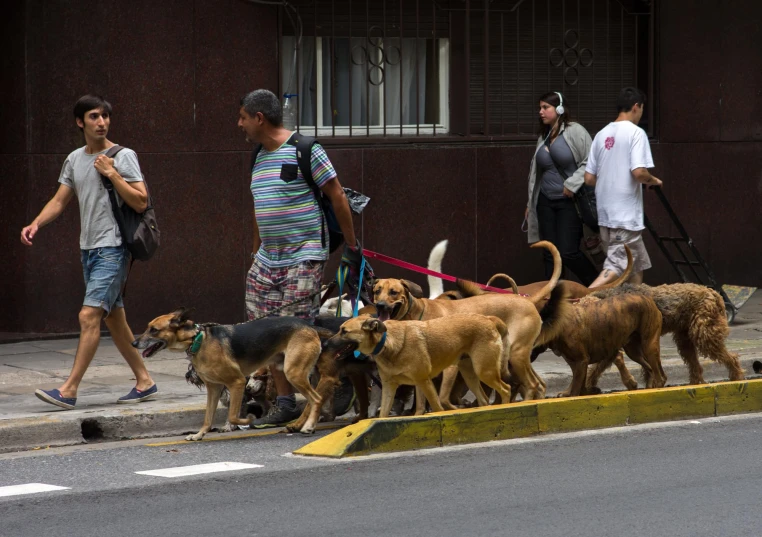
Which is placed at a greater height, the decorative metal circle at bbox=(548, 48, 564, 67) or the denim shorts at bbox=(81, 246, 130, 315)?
the decorative metal circle at bbox=(548, 48, 564, 67)

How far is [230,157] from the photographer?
11.5 metres

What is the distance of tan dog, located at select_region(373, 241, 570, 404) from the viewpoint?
326 inches

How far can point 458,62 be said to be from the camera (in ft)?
42.2

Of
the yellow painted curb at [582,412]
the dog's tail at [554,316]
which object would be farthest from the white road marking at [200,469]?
the dog's tail at [554,316]

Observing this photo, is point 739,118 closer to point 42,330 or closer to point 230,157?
point 230,157

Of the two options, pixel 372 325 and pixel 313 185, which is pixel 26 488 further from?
pixel 313 185

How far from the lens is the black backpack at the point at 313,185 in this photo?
25.9ft

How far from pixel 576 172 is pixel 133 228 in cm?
454

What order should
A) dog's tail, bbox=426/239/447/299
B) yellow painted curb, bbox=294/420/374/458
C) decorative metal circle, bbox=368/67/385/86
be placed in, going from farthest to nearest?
decorative metal circle, bbox=368/67/385/86
dog's tail, bbox=426/239/447/299
yellow painted curb, bbox=294/420/374/458

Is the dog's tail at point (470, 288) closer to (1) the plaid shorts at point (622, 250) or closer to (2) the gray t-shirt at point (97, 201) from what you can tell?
(1) the plaid shorts at point (622, 250)

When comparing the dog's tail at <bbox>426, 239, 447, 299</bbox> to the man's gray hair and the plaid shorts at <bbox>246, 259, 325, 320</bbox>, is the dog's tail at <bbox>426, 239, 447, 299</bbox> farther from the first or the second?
the man's gray hair

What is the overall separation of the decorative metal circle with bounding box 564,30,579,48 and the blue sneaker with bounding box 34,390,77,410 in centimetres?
714

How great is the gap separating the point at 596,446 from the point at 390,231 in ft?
17.0

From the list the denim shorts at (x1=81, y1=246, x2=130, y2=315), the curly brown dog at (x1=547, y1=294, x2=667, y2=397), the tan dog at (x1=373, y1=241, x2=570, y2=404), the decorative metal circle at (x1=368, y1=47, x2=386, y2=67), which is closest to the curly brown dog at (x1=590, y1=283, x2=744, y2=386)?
the curly brown dog at (x1=547, y1=294, x2=667, y2=397)
